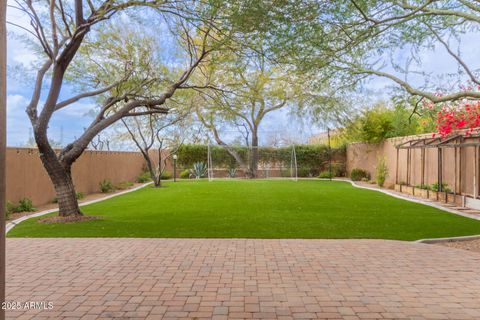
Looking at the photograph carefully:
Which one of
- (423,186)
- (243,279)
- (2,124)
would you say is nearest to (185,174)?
(423,186)

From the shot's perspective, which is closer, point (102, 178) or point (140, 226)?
point (140, 226)

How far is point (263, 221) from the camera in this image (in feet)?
27.1

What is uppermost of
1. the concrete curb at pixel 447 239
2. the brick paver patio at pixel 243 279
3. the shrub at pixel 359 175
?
the shrub at pixel 359 175

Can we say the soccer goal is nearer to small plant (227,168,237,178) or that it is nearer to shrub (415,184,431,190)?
small plant (227,168,237,178)

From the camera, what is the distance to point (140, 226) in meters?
7.62

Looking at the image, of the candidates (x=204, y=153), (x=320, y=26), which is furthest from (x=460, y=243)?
(x=204, y=153)

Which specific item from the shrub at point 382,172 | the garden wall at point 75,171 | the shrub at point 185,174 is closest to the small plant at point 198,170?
the shrub at point 185,174

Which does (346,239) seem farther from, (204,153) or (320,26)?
(204,153)

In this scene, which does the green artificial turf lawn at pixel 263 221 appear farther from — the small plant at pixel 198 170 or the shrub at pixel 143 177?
the small plant at pixel 198 170

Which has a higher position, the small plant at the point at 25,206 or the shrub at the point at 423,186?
the shrub at the point at 423,186

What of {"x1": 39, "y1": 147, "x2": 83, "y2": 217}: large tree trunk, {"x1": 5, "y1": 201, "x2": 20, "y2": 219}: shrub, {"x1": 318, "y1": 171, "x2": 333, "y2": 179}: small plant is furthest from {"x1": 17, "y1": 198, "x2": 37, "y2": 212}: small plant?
{"x1": 318, "y1": 171, "x2": 333, "y2": 179}: small plant

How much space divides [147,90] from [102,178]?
8.22m

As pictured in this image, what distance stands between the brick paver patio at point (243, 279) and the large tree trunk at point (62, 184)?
207 cm

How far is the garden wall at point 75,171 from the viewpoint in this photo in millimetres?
10133
